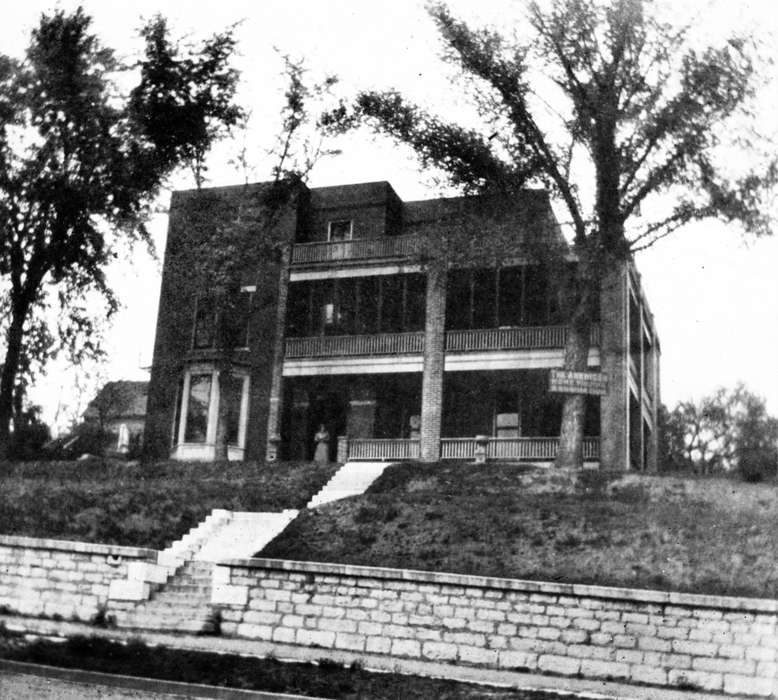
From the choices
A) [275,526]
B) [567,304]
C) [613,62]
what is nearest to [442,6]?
[613,62]

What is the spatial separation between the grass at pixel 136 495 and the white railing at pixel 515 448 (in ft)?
20.4

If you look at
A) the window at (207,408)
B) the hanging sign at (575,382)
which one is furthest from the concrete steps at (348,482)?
the window at (207,408)

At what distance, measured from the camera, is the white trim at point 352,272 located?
29.2 m

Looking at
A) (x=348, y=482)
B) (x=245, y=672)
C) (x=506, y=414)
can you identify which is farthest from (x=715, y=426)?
(x=245, y=672)

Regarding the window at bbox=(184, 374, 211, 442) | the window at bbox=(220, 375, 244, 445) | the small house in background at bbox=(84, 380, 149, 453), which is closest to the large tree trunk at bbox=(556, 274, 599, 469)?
the window at bbox=(220, 375, 244, 445)

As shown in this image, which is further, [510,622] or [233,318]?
[233,318]

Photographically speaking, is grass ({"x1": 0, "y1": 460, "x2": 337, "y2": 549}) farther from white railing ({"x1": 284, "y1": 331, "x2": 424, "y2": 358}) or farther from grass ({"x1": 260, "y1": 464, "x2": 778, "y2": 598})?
white railing ({"x1": 284, "y1": 331, "x2": 424, "y2": 358})

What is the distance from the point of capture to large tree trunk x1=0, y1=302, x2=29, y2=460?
80.1 feet

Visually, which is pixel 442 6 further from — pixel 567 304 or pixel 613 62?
pixel 567 304

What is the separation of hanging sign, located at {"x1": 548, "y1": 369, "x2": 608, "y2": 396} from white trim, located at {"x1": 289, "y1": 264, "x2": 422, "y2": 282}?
11.2 metres

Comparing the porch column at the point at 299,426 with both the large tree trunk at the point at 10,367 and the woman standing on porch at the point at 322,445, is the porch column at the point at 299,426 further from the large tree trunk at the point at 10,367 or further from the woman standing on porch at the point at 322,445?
the large tree trunk at the point at 10,367

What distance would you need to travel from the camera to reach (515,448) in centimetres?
2689

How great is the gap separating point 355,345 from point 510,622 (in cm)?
1853

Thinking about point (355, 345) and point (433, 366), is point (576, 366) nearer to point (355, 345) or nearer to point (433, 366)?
point (433, 366)
